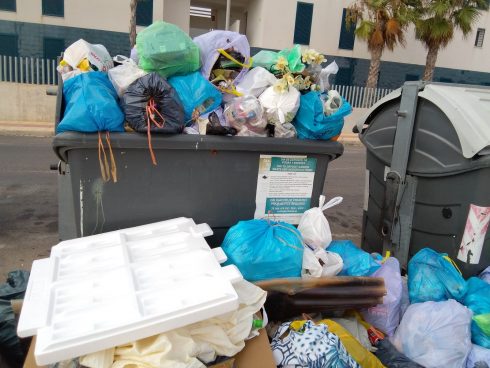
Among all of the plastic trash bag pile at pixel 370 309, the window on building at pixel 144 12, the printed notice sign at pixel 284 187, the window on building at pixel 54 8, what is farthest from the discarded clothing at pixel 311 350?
the window on building at pixel 54 8

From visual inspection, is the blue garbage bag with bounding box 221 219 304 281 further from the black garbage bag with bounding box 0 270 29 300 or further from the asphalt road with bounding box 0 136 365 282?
the asphalt road with bounding box 0 136 365 282

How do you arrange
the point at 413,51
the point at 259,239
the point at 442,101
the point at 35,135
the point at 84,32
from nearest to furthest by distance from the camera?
the point at 259,239, the point at 442,101, the point at 35,135, the point at 84,32, the point at 413,51

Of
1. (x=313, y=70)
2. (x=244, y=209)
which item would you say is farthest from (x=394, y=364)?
(x=313, y=70)

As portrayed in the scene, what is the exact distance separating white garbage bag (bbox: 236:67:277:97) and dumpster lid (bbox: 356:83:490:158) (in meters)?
1.03

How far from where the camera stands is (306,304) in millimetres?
2201

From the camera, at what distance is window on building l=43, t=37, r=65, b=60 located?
14602 millimetres

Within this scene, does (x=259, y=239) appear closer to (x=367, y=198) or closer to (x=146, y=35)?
(x=146, y=35)

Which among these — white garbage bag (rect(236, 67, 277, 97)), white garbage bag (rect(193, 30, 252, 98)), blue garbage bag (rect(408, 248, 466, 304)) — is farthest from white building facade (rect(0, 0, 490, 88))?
blue garbage bag (rect(408, 248, 466, 304))

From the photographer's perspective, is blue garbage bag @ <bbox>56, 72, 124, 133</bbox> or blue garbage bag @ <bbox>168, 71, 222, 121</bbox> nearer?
blue garbage bag @ <bbox>56, 72, 124, 133</bbox>

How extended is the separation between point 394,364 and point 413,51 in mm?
19177

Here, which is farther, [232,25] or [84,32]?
[232,25]

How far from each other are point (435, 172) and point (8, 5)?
15.6 metres

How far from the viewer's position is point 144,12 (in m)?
15.0

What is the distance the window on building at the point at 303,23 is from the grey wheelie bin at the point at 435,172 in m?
14.7
